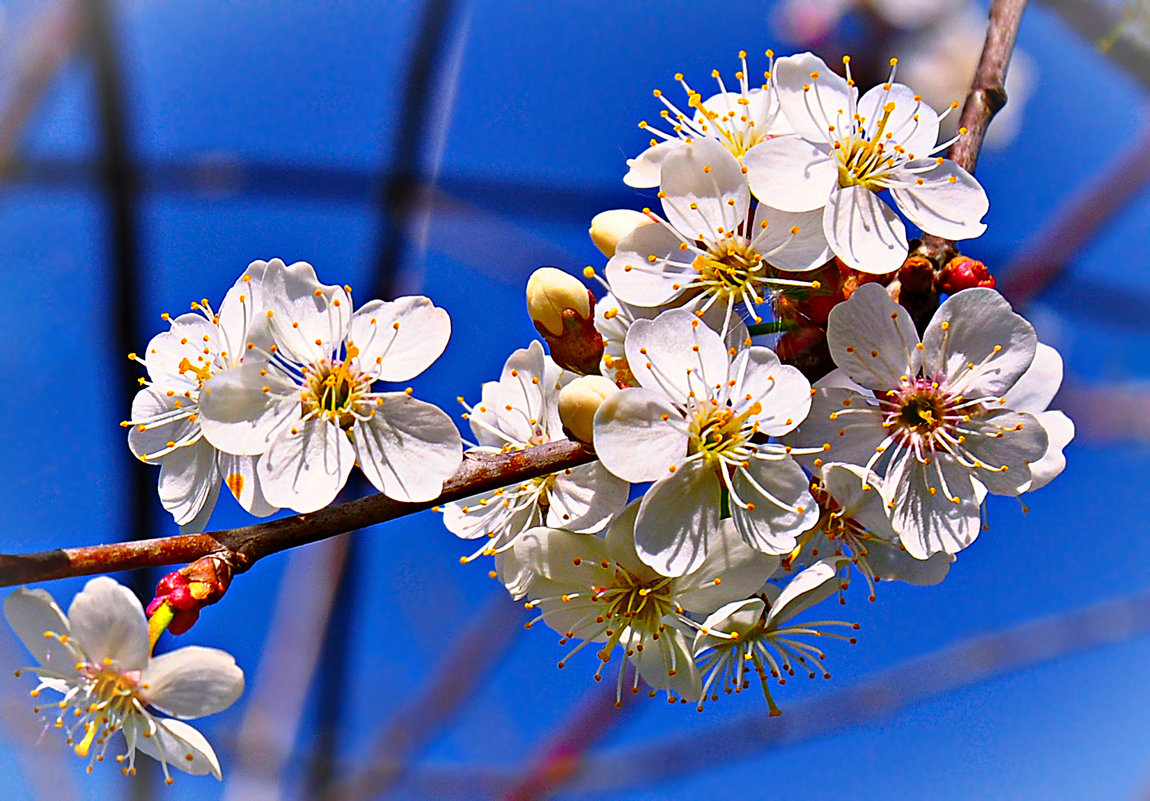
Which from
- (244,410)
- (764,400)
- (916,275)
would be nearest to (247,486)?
(244,410)

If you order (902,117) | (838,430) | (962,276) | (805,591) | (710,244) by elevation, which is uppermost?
(902,117)

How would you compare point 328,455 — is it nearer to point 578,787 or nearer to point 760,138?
point 760,138

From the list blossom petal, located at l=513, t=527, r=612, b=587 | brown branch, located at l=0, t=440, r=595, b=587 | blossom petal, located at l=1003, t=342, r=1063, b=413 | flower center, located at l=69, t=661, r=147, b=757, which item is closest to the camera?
brown branch, located at l=0, t=440, r=595, b=587

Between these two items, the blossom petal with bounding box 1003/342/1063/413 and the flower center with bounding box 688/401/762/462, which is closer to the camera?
the flower center with bounding box 688/401/762/462

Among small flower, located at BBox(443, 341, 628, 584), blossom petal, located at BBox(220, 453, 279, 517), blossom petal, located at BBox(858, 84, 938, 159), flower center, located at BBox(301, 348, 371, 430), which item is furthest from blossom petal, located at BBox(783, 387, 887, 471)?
blossom petal, located at BBox(220, 453, 279, 517)

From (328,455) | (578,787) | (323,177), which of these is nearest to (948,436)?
(328,455)

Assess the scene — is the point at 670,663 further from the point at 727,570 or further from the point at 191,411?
the point at 191,411

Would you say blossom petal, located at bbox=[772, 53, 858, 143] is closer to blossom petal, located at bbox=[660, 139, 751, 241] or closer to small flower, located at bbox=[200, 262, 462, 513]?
blossom petal, located at bbox=[660, 139, 751, 241]
